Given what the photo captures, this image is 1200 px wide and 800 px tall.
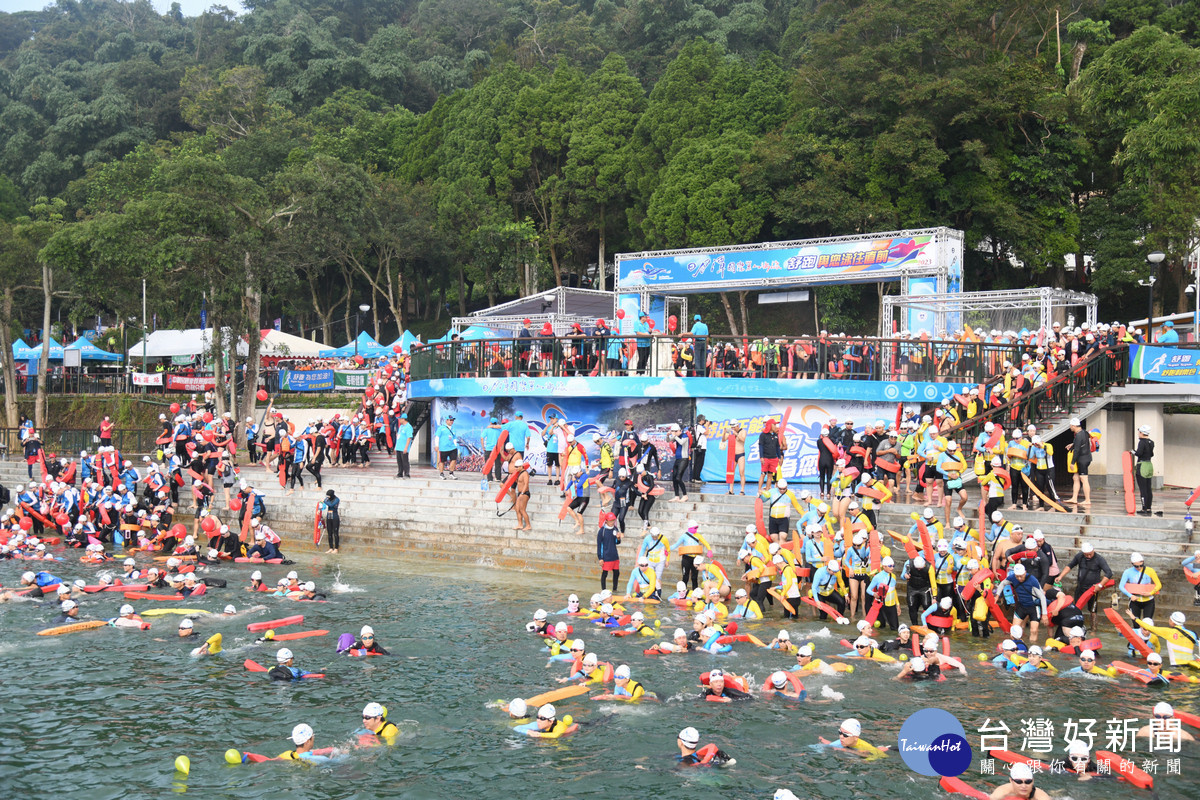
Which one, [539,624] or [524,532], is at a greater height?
[524,532]

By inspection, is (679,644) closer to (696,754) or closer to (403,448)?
(696,754)

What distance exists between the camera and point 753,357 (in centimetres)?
2448

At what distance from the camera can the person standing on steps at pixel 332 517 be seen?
22688 mm

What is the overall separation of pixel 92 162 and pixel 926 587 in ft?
224

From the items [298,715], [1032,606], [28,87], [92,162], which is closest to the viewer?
[298,715]

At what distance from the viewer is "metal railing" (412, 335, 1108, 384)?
23.8m

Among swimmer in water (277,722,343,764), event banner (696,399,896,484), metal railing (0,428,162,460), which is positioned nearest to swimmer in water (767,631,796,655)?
swimmer in water (277,722,343,764)

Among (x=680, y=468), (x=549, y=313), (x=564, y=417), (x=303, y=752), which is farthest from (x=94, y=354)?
(x=303, y=752)

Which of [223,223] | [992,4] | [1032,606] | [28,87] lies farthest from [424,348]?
[28,87]

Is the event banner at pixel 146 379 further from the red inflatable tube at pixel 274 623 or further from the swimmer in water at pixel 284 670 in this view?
the swimmer in water at pixel 284 670

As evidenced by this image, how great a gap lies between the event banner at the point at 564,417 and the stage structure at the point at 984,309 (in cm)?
796

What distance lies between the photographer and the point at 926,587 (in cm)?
1546

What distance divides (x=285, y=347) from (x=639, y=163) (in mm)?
19119

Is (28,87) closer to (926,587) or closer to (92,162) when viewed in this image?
(92,162)
